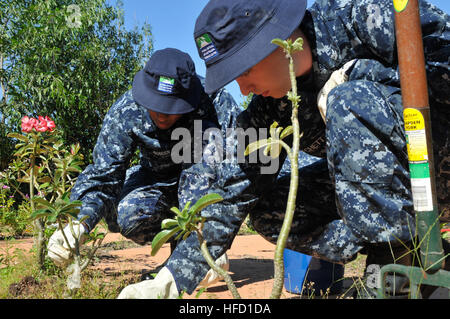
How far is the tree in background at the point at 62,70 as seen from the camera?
7809 millimetres

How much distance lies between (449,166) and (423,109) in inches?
23.5

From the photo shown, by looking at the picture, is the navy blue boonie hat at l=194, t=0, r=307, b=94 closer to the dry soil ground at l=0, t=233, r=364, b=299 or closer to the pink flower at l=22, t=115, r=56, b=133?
the dry soil ground at l=0, t=233, r=364, b=299

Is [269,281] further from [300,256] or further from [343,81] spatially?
[343,81]

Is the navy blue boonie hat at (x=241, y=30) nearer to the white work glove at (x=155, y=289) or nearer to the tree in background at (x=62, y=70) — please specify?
the white work glove at (x=155, y=289)

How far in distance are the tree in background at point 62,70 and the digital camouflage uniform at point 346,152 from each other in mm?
6496

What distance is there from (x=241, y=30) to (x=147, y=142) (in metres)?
1.41

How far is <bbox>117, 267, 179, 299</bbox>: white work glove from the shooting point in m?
1.26

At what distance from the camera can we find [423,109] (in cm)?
111

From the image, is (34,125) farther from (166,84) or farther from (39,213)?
(39,213)

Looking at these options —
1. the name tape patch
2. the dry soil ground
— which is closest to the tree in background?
the dry soil ground

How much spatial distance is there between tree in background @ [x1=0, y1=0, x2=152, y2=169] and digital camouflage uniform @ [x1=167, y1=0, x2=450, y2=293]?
21.3ft

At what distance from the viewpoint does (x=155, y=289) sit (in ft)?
4.47

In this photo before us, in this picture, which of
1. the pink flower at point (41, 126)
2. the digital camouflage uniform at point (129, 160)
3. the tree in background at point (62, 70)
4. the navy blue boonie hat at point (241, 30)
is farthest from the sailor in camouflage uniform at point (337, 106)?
the tree in background at point (62, 70)
